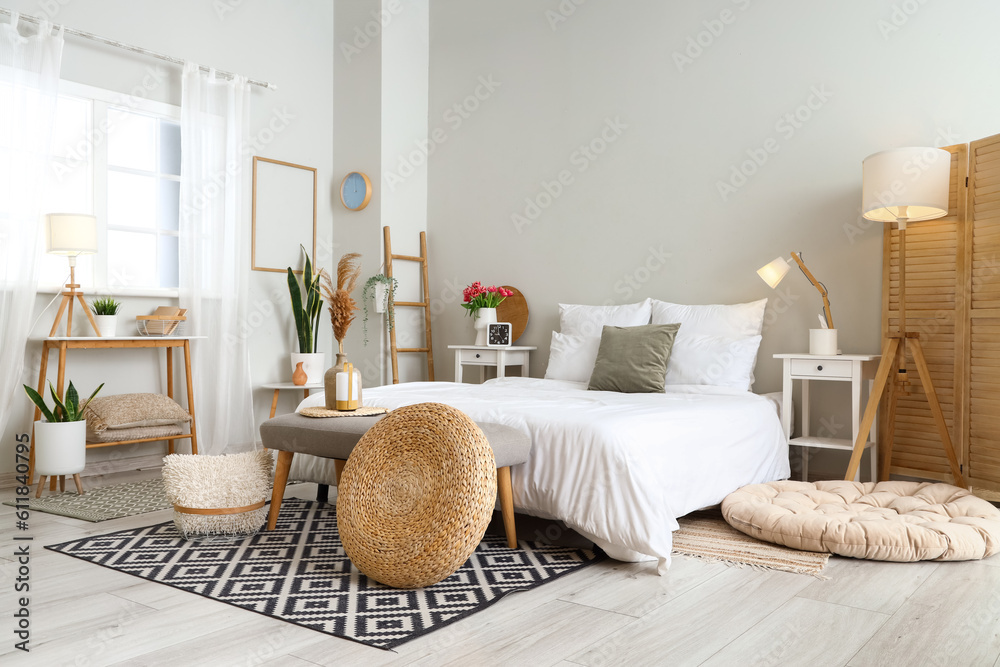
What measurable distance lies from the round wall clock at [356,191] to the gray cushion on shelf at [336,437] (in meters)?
2.81

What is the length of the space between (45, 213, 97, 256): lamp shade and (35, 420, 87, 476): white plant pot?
93 centimetres

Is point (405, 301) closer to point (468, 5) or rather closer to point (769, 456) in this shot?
point (468, 5)

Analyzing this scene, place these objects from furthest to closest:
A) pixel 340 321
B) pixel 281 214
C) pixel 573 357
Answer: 1. pixel 281 214
2. pixel 573 357
3. pixel 340 321

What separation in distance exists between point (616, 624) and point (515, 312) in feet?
10.9

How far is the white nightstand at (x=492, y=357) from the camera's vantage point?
4915mm

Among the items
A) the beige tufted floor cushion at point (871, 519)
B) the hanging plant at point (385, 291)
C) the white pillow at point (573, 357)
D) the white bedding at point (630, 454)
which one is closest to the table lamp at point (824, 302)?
the white bedding at point (630, 454)

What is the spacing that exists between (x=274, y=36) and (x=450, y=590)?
4.41 m

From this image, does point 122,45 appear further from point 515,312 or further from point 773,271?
point 773,271

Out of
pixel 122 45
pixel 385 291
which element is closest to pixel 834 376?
pixel 385 291

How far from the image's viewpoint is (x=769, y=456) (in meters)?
3.54

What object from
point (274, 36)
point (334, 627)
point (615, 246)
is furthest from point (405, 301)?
point (334, 627)

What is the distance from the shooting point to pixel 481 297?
16.8 ft

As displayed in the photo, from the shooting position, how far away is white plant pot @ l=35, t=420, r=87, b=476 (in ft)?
12.0

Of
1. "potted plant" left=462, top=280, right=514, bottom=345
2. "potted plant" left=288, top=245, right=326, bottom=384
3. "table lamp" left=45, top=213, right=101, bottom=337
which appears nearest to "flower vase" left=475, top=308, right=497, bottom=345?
"potted plant" left=462, top=280, right=514, bottom=345
